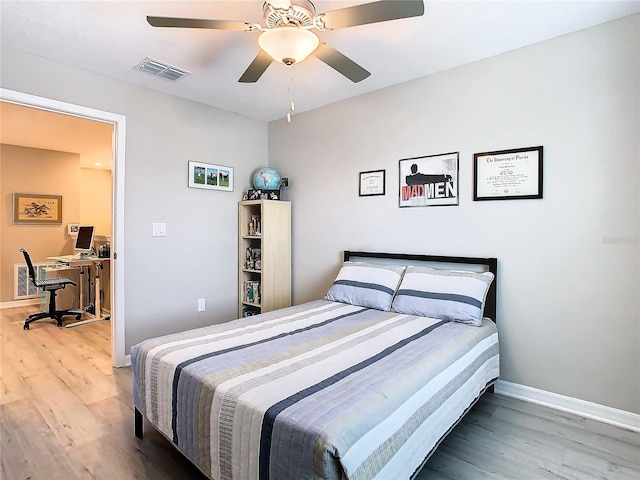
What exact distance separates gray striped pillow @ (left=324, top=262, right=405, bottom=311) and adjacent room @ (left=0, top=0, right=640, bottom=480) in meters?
0.02

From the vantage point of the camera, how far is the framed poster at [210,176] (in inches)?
141

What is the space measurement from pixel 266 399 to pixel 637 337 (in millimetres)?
2262

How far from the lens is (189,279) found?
11.8ft

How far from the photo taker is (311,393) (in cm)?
141

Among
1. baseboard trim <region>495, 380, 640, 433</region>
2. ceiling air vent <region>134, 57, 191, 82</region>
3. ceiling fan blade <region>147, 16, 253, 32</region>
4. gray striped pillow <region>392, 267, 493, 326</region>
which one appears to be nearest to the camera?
ceiling fan blade <region>147, 16, 253, 32</region>

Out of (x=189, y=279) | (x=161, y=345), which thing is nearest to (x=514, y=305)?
(x=161, y=345)

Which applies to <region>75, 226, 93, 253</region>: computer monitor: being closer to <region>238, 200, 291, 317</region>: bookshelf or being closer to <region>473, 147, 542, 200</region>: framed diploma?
<region>238, 200, 291, 317</region>: bookshelf

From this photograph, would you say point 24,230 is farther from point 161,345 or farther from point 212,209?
point 161,345

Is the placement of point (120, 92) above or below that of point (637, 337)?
above

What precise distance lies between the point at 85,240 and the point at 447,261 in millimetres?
5089

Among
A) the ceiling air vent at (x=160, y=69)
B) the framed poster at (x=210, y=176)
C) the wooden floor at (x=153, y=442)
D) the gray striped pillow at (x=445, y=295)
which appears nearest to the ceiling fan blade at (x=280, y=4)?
the ceiling air vent at (x=160, y=69)

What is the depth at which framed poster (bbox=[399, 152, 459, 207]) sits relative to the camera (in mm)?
2885

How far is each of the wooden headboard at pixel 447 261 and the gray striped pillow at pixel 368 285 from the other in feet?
0.48

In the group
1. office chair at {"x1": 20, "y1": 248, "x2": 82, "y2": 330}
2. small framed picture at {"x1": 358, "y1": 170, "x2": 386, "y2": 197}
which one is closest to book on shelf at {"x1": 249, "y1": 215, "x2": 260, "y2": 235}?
small framed picture at {"x1": 358, "y1": 170, "x2": 386, "y2": 197}
